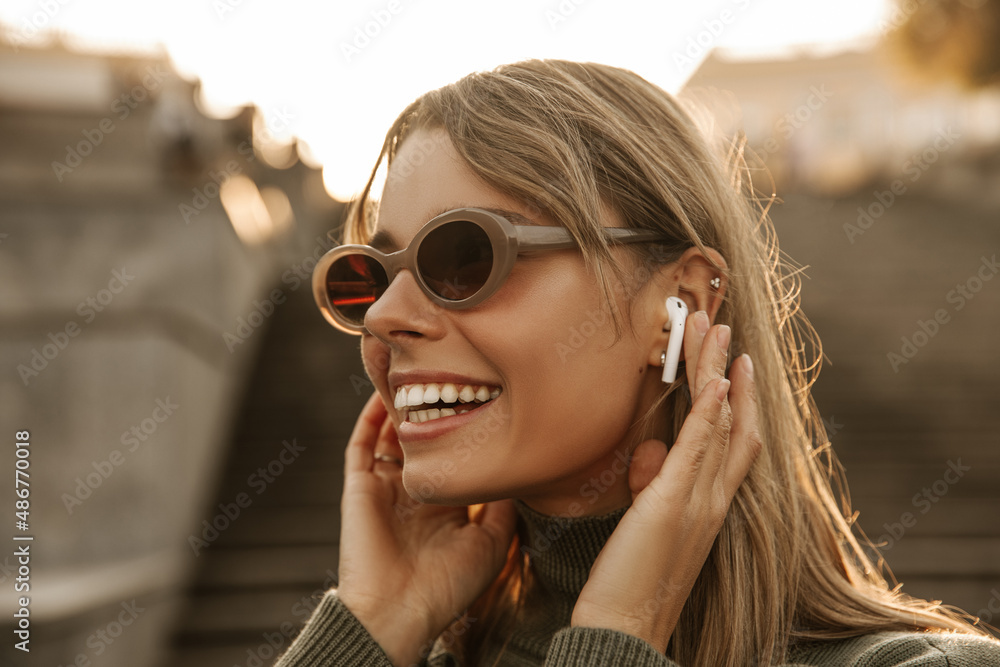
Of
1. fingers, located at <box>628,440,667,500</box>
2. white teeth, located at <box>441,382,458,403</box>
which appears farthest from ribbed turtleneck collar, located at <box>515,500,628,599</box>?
white teeth, located at <box>441,382,458,403</box>

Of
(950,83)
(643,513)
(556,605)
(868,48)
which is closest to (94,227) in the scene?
(556,605)

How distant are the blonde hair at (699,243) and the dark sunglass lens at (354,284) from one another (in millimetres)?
319

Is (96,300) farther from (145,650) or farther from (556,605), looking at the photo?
(556,605)

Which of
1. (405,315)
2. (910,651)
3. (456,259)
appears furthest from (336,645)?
(910,651)

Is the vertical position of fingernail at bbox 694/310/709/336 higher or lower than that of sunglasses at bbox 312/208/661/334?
lower

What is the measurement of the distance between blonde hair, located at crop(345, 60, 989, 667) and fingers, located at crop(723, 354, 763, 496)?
11 centimetres

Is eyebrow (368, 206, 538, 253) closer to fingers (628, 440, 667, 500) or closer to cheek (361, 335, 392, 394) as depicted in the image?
cheek (361, 335, 392, 394)

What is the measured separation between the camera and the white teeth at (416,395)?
5.29 ft

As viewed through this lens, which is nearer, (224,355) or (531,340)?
(531,340)

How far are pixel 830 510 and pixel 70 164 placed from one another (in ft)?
23.3

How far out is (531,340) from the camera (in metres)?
1.52

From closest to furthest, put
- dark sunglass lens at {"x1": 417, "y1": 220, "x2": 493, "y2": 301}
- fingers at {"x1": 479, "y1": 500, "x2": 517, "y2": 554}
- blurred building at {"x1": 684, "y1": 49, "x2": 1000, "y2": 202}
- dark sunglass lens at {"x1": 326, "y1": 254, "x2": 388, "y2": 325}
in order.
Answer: dark sunglass lens at {"x1": 417, "y1": 220, "x2": 493, "y2": 301} < dark sunglass lens at {"x1": 326, "y1": 254, "x2": 388, "y2": 325} < fingers at {"x1": 479, "y1": 500, "x2": 517, "y2": 554} < blurred building at {"x1": 684, "y1": 49, "x2": 1000, "y2": 202}

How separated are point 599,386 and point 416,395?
1.24 feet

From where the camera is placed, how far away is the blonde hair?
1569mm
